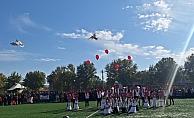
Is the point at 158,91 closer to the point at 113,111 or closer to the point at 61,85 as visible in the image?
the point at 113,111

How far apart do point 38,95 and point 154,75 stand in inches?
2307

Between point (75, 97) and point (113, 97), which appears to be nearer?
point (113, 97)

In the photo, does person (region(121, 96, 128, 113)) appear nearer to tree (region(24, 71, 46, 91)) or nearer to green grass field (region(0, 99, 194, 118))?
Result: green grass field (region(0, 99, 194, 118))

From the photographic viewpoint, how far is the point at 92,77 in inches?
4441

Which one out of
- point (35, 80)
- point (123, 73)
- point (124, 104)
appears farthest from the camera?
point (35, 80)

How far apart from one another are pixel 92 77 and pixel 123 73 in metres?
9.25

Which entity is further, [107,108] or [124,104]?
[124,104]

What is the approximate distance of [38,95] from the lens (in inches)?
2485

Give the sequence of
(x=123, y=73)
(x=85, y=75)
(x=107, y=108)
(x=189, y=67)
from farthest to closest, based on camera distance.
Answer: (x=189, y=67), (x=85, y=75), (x=123, y=73), (x=107, y=108)

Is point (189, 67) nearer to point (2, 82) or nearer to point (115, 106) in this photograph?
point (2, 82)

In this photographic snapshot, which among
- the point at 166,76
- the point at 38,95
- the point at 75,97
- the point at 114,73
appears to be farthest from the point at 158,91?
the point at 166,76

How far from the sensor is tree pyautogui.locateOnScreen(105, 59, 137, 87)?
106 metres

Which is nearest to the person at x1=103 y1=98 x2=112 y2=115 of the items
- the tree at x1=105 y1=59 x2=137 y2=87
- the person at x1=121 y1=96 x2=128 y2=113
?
the person at x1=121 y1=96 x2=128 y2=113

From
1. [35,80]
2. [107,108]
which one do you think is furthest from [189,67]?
[107,108]
